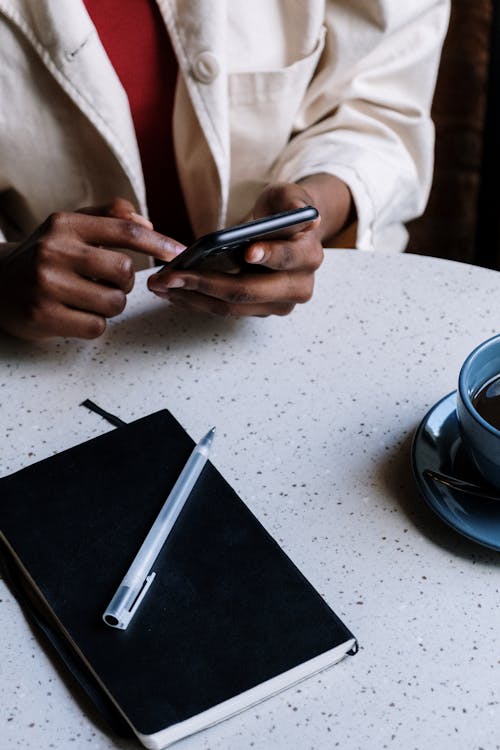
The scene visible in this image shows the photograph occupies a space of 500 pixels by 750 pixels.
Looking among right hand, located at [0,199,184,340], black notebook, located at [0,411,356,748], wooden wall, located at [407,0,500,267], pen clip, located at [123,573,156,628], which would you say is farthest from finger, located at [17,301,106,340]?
wooden wall, located at [407,0,500,267]

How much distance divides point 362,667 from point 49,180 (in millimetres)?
656

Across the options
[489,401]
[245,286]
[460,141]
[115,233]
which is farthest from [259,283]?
[460,141]

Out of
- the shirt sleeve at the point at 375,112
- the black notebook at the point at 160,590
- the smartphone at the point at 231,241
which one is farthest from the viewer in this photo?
the shirt sleeve at the point at 375,112

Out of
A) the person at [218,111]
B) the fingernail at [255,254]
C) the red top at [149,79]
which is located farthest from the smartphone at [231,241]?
the red top at [149,79]

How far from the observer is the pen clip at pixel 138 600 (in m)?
0.47

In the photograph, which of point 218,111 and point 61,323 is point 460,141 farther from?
point 61,323

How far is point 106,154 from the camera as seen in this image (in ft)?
2.99

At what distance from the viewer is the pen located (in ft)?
1.54

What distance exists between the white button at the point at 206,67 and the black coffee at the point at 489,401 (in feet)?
1.64

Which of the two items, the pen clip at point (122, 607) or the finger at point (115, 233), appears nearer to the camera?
the pen clip at point (122, 607)

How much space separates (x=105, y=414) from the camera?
0.63 metres

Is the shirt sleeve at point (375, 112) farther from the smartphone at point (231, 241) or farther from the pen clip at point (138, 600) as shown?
the pen clip at point (138, 600)

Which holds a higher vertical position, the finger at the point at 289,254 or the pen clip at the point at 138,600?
the finger at the point at 289,254

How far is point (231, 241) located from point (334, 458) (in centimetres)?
16
